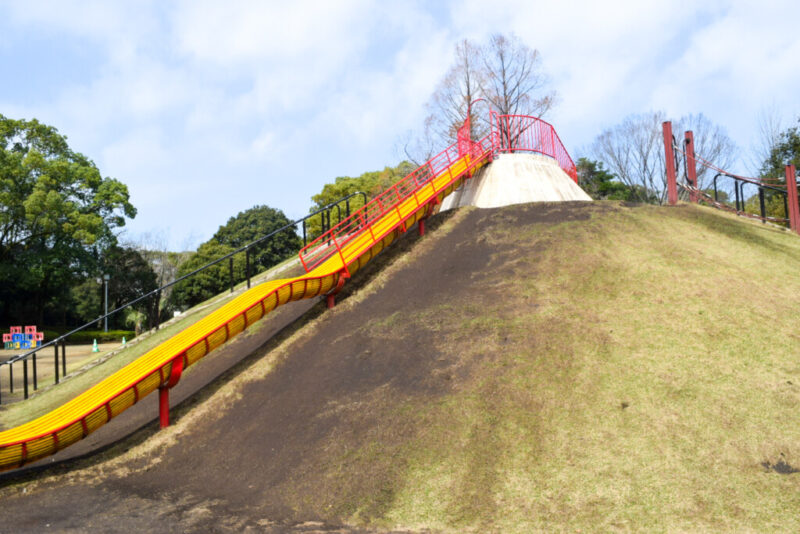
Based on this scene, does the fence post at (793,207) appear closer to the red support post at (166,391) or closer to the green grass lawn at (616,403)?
the green grass lawn at (616,403)

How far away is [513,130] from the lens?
69.3ft

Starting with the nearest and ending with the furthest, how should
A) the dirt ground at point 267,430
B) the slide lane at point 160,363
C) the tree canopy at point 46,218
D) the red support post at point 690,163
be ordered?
the dirt ground at point 267,430, the slide lane at point 160,363, the red support post at point 690,163, the tree canopy at point 46,218

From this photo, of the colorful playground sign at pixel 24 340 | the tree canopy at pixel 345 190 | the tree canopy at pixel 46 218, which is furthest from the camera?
the tree canopy at pixel 345 190

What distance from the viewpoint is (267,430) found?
9.14m

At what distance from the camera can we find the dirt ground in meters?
7.20

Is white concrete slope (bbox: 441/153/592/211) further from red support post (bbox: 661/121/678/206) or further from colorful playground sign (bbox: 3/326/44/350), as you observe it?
colorful playground sign (bbox: 3/326/44/350)

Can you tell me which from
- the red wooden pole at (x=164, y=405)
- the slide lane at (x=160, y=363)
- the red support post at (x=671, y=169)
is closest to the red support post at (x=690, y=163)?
the red support post at (x=671, y=169)

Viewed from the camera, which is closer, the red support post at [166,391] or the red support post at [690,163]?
the red support post at [166,391]

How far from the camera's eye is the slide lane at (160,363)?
9.11 meters

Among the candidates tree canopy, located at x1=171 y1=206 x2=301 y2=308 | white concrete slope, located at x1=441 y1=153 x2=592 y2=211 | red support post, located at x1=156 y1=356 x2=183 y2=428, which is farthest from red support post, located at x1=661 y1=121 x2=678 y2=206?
tree canopy, located at x1=171 y1=206 x2=301 y2=308

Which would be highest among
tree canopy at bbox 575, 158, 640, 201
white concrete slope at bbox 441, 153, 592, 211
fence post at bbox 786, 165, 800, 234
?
tree canopy at bbox 575, 158, 640, 201

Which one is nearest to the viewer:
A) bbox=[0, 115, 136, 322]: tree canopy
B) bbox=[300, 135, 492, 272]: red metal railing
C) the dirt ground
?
the dirt ground

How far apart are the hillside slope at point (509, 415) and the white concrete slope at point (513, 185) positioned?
4480 mm

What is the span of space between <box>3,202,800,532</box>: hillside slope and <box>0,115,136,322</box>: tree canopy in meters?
34.5
